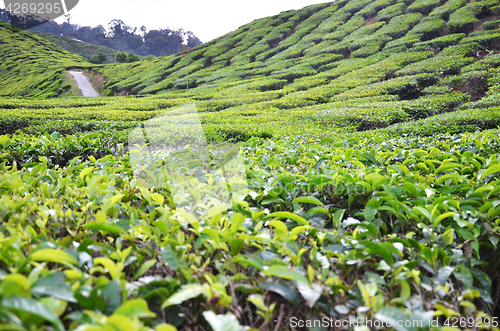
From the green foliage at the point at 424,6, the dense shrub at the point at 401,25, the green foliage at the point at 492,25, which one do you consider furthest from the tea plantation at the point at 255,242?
the green foliage at the point at 424,6

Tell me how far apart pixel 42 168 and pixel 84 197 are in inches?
23.8

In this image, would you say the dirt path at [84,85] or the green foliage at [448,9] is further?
the dirt path at [84,85]

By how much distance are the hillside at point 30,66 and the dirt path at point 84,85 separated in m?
1.78

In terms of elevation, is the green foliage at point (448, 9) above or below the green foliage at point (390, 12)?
below

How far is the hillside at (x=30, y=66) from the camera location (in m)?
33.8

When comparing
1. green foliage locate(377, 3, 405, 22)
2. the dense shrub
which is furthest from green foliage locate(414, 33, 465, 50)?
green foliage locate(377, 3, 405, 22)

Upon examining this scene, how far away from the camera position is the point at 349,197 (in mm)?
1628

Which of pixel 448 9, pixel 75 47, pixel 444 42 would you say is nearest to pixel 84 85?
pixel 444 42

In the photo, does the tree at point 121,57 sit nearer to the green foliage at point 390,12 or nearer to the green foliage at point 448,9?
the green foliage at point 390,12

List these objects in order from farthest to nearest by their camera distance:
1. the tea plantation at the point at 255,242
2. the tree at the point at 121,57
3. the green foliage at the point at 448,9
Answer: the tree at the point at 121,57, the green foliage at the point at 448,9, the tea plantation at the point at 255,242

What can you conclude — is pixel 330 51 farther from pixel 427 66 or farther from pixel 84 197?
pixel 84 197

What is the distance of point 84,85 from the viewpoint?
35344mm

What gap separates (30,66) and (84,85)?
17530 mm

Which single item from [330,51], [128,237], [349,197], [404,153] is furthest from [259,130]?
[330,51]
